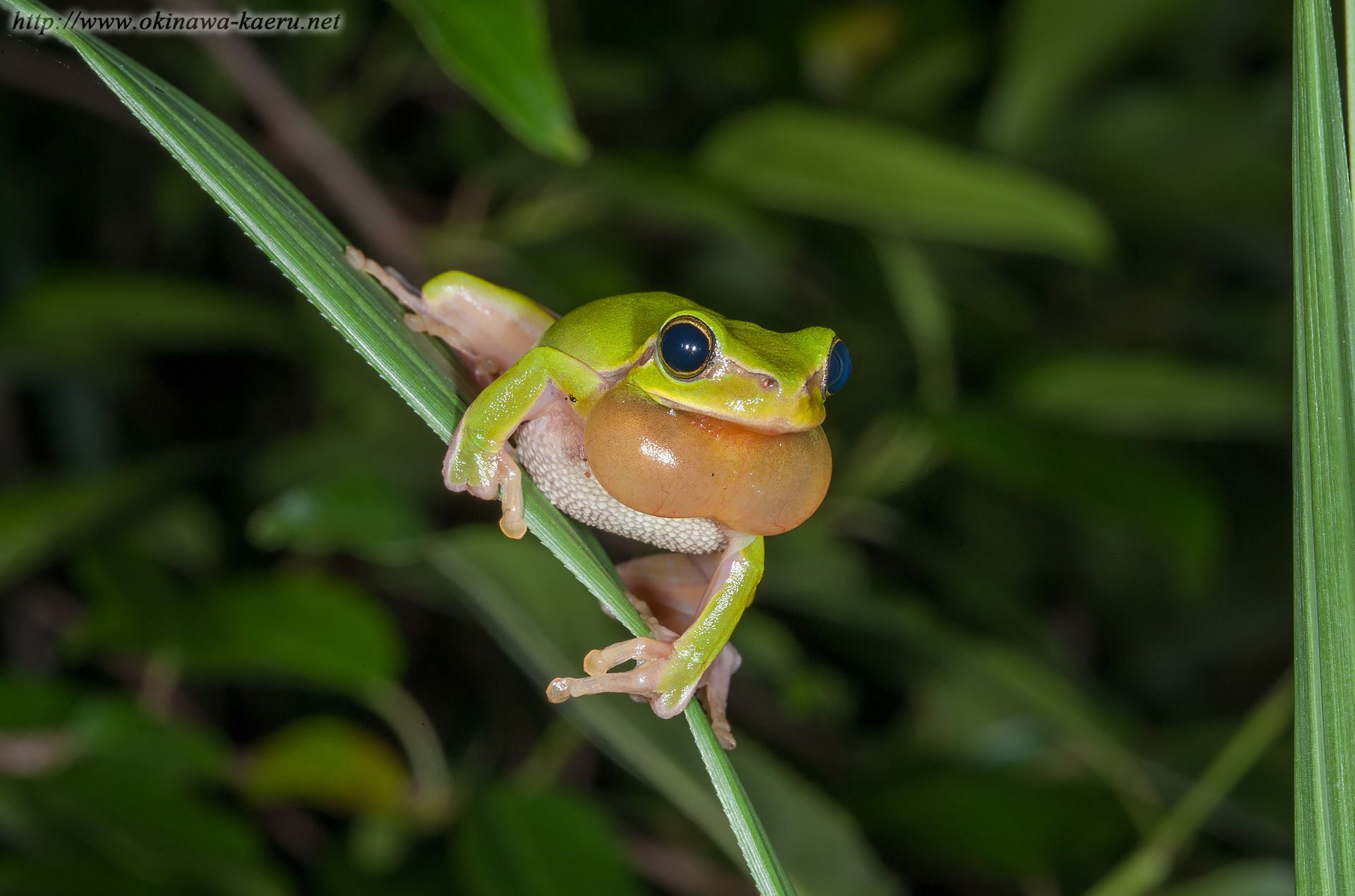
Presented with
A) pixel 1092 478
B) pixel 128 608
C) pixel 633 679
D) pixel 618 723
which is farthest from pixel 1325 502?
pixel 128 608

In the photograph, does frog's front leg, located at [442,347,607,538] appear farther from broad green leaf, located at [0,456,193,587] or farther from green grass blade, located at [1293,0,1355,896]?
broad green leaf, located at [0,456,193,587]

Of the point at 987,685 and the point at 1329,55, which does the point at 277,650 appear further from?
the point at 1329,55

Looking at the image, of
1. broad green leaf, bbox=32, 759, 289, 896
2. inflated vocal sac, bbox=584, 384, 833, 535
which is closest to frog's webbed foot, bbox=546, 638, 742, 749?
inflated vocal sac, bbox=584, 384, 833, 535

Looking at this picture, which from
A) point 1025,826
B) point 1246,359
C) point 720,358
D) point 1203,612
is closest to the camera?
point 720,358

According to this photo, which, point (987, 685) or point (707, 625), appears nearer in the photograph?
point (707, 625)

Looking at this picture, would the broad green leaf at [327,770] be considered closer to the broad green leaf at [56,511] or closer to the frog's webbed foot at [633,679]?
the broad green leaf at [56,511]

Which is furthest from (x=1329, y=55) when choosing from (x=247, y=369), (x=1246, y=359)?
(x=1246, y=359)

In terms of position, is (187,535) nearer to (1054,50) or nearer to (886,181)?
(886,181)
